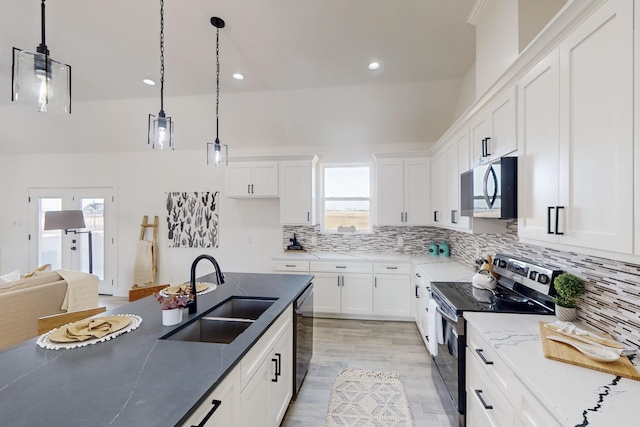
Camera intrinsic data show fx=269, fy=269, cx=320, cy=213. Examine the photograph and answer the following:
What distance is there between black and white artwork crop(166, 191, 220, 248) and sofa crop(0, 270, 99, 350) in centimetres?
174

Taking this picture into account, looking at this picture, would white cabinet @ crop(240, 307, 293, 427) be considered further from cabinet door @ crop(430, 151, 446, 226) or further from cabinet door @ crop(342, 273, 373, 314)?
cabinet door @ crop(430, 151, 446, 226)

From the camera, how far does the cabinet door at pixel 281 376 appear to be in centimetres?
175

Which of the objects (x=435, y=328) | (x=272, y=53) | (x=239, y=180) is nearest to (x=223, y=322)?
(x=435, y=328)

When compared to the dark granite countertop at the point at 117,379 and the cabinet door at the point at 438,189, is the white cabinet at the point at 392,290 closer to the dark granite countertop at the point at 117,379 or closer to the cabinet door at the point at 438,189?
the cabinet door at the point at 438,189

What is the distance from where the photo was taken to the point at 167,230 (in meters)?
5.12

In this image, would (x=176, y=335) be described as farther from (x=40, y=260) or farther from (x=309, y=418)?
(x=40, y=260)

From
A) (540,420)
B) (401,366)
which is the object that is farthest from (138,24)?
(401,366)

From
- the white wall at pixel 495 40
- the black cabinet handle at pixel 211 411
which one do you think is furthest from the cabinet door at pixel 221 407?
the white wall at pixel 495 40

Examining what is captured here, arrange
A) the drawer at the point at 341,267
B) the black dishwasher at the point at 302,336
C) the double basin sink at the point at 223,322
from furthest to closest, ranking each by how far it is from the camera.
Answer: the drawer at the point at 341,267 → the black dishwasher at the point at 302,336 → the double basin sink at the point at 223,322

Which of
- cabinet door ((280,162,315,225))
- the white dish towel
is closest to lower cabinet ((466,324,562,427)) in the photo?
the white dish towel

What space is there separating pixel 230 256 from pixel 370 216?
2628mm

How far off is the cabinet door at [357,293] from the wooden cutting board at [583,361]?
2.66m

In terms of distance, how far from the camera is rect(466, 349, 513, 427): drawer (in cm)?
129

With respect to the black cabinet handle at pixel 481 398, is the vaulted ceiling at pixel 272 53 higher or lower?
higher
